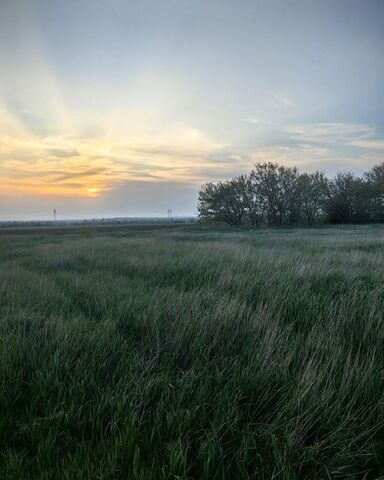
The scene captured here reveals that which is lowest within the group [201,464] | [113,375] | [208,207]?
[201,464]

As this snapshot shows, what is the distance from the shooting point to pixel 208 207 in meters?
68.6

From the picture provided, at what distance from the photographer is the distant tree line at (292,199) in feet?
197

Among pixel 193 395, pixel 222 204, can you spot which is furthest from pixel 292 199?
pixel 193 395

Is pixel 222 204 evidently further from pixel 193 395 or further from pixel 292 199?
pixel 193 395

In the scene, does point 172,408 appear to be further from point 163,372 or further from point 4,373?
point 4,373

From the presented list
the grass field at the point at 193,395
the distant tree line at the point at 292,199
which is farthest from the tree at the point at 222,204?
the grass field at the point at 193,395

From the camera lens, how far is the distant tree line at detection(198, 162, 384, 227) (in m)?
59.9

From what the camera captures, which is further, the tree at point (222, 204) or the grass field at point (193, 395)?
the tree at point (222, 204)

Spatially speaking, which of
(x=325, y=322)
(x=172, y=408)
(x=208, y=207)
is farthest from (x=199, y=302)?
(x=208, y=207)

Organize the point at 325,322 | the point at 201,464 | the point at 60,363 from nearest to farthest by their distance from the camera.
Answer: the point at 201,464
the point at 60,363
the point at 325,322

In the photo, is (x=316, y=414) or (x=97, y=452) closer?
(x=97, y=452)

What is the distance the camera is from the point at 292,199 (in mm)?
63531

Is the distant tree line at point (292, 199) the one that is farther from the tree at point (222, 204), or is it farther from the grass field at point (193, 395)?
the grass field at point (193, 395)

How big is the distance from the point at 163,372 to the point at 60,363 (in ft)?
3.34
